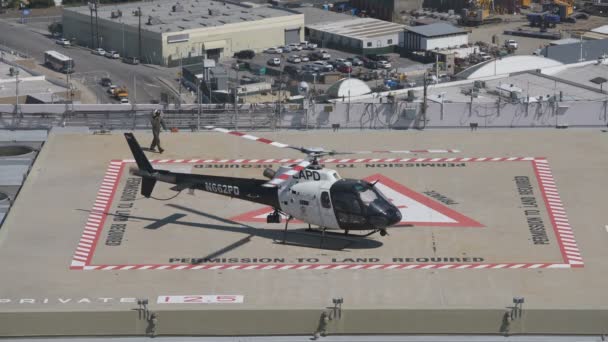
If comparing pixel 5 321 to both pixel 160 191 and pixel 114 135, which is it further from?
pixel 114 135

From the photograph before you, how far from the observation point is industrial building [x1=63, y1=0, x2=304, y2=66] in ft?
555

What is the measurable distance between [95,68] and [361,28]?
133 feet

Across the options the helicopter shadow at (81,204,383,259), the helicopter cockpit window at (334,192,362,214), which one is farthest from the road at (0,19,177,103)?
the helicopter cockpit window at (334,192,362,214)

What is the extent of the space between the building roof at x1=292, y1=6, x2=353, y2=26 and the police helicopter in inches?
5632

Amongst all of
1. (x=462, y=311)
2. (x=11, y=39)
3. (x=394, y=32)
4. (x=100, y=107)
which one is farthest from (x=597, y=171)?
(x=11, y=39)

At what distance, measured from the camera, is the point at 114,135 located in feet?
185

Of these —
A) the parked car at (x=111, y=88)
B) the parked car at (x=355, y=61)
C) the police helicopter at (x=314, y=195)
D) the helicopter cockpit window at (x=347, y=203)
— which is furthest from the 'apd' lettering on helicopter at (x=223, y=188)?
the parked car at (x=355, y=61)

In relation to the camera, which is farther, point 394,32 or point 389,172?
point 394,32

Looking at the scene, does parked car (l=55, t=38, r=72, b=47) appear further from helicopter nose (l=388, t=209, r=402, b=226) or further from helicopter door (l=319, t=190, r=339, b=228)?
helicopter nose (l=388, t=209, r=402, b=226)

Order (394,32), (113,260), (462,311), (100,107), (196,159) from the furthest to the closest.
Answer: (394,32) < (100,107) < (196,159) < (113,260) < (462,311)

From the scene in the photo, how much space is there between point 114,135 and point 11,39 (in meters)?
137

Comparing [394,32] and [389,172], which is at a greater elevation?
[389,172]

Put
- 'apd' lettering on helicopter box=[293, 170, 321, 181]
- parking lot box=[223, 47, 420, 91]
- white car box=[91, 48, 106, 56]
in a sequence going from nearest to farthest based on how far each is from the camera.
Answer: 'apd' lettering on helicopter box=[293, 170, 321, 181] → parking lot box=[223, 47, 420, 91] → white car box=[91, 48, 106, 56]

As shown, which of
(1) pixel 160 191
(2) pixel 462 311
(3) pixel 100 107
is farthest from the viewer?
(3) pixel 100 107
